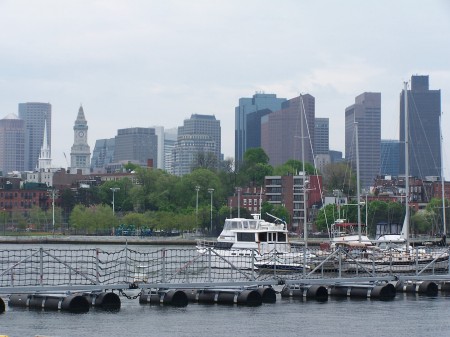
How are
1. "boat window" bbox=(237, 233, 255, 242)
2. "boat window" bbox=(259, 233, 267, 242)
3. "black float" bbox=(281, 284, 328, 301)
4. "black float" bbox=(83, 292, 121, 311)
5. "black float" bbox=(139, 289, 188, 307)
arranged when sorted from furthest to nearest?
"boat window" bbox=(237, 233, 255, 242)
"boat window" bbox=(259, 233, 267, 242)
"black float" bbox=(281, 284, 328, 301)
"black float" bbox=(139, 289, 188, 307)
"black float" bbox=(83, 292, 121, 311)

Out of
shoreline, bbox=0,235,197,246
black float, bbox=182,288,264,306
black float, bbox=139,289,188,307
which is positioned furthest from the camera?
shoreline, bbox=0,235,197,246

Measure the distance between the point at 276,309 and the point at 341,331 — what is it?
6791 millimetres

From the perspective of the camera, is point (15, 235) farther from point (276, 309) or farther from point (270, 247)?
point (276, 309)

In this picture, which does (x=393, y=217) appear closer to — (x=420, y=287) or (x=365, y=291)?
(x=420, y=287)

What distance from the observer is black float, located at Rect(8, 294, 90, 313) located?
4725 cm

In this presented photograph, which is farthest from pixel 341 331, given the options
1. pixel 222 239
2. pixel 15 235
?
pixel 15 235

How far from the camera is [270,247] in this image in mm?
82938

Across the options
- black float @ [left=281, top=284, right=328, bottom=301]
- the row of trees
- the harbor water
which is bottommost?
the harbor water

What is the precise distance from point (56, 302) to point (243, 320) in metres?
7.48

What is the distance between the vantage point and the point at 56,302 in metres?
47.5

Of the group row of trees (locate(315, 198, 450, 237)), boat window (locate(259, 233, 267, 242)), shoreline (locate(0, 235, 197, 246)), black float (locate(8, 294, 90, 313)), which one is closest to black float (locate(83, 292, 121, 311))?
black float (locate(8, 294, 90, 313))

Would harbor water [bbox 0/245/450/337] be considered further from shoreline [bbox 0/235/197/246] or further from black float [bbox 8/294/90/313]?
shoreline [bbox 0/235/197/246]

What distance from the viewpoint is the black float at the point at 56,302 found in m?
47.2

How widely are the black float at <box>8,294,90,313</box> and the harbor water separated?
1.31ft
